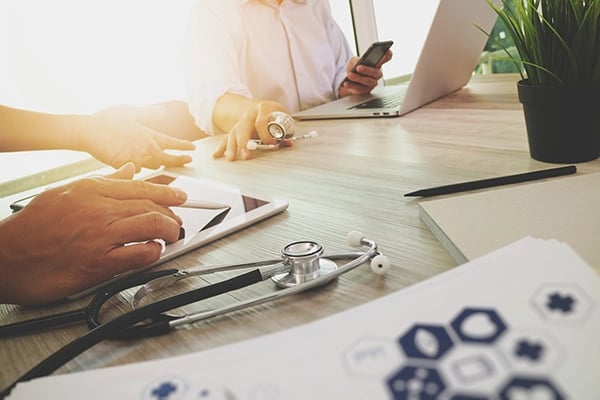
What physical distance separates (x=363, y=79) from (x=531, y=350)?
125cm

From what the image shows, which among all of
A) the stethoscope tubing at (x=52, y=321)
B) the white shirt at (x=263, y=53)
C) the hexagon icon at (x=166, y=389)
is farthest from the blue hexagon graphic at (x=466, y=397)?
the white shirt at (x=263, y=53)

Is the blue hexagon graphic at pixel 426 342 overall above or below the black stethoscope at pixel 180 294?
above

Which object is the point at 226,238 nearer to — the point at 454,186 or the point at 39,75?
the point at 454,186

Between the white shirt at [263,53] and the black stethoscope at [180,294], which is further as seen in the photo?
the white shirt at [263,53]

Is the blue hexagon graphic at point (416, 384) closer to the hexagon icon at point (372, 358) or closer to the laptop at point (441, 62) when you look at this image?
the hexagon icon at point (372, 358)

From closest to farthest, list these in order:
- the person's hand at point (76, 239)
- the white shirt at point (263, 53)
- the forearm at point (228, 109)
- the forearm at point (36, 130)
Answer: the person's hand at point (76, 239)
the forearm at point (36, 130)
the forearm at point (228, 109)
the white shirt at point (263, 53)

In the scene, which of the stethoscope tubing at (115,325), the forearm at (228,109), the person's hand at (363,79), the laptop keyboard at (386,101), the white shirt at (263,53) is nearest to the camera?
the stethoscope tubing at (115,325)

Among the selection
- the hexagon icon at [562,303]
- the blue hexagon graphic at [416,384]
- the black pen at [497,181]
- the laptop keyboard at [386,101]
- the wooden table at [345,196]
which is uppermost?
the hexagon icon at [562,303]

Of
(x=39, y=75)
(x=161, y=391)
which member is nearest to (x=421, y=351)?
(x=161, y=391)

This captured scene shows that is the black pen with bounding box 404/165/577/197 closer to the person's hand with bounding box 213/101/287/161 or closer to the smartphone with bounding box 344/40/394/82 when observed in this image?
the person's hand with bounding box 213/101/287/161

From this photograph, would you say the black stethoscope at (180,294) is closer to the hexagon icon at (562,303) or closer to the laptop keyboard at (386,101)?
the hexagon icon at (562,303)

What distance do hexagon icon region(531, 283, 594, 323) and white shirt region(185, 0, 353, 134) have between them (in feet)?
3.90

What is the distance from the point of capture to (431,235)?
460 mm

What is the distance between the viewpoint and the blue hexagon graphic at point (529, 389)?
0.20 m
